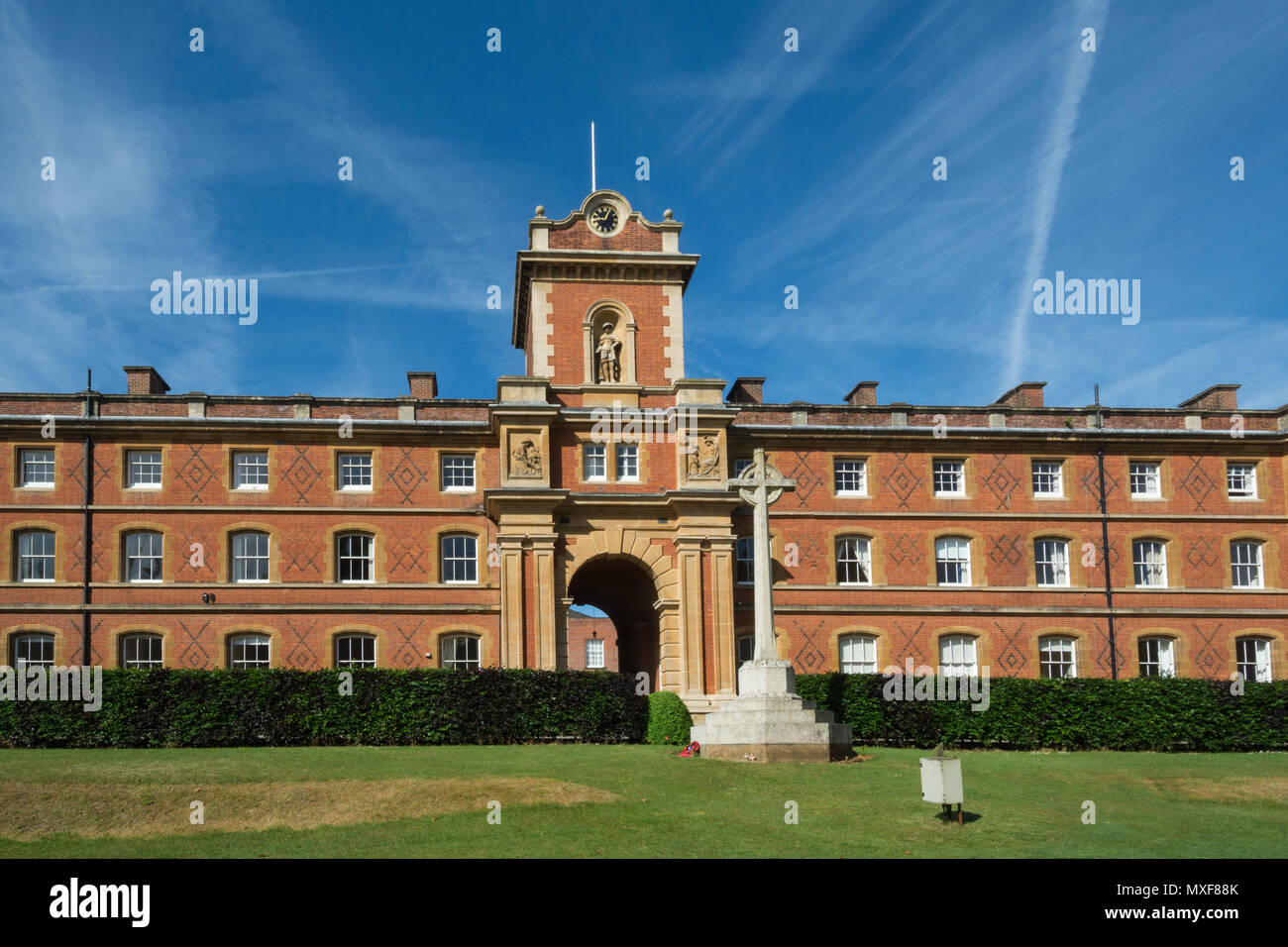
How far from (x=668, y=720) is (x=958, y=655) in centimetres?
1364

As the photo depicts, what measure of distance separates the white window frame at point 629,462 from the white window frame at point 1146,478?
1758cm

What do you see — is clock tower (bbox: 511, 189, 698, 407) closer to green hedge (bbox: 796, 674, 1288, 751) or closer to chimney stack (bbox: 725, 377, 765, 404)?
chimney stack (bbox: 725, 377, 765, 404)

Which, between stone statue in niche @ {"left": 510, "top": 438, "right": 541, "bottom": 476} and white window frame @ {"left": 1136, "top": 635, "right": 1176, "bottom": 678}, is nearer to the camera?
stone statue in niche @ {"left": 510, "top": 438, "right": 541, "bottom": 476}

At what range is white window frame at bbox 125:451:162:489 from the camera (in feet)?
119

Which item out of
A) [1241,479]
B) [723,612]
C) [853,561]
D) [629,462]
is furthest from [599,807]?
[1241,479]

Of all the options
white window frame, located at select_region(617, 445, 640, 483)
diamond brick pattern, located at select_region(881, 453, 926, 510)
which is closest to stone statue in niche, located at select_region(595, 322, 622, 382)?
white window frame, located at select_region(617, 445, 640, 483)

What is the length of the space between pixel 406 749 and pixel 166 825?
9.05 m

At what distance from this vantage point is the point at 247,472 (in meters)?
36.7

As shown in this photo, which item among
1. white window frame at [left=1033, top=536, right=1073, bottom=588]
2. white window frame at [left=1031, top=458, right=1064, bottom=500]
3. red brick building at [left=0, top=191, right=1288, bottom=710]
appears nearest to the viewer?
red brick building at [left=0, top=191, right=1288, bottom=710]

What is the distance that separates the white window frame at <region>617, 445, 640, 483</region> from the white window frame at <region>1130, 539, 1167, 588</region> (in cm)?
1759

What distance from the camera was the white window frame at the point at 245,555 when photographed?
118 feet

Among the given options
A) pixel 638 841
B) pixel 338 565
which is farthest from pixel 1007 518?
pixel 638 841

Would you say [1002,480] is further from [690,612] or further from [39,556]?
[39,556]

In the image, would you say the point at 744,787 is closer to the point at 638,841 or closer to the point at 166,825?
the point at 638,841
